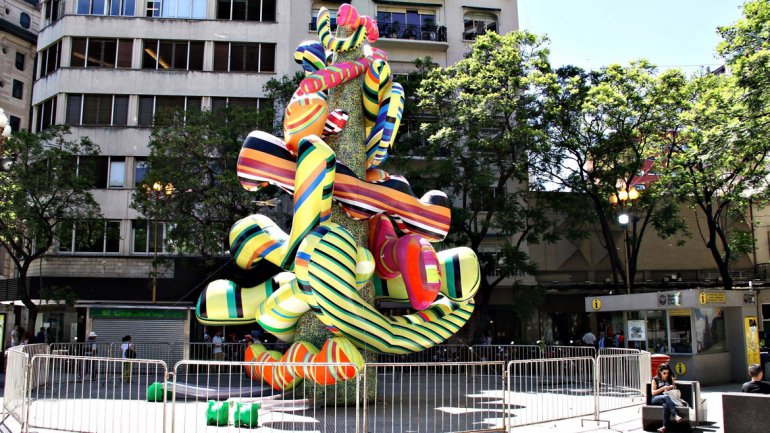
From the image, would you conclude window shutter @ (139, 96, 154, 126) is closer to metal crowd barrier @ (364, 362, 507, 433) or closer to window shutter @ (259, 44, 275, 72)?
window shutter @ (259, 44, 275, 72)

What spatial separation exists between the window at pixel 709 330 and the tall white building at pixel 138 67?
67.3 ft

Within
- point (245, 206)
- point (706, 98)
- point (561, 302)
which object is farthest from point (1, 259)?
point (706, 98)

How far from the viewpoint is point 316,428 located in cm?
1125

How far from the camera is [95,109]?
3481 cm

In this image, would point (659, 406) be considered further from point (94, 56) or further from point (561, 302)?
point (94, 56)

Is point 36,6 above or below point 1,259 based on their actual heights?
above

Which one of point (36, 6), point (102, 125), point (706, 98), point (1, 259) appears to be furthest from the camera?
point (36, 6)

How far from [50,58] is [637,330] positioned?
32.1 m

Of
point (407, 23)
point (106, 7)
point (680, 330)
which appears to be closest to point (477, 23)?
point (407, 23)

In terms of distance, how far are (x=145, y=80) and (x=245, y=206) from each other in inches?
475

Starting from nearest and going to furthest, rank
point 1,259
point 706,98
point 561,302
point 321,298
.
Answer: point 321,298, point 706,98, point 561,302, point 1,259

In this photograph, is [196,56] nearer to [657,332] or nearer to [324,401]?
[657,332]

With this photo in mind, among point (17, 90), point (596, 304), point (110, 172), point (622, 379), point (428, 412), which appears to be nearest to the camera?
point (428, 412)

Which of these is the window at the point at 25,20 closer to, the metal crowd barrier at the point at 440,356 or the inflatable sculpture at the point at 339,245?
the metal crowd barrier at the point at 440,356
